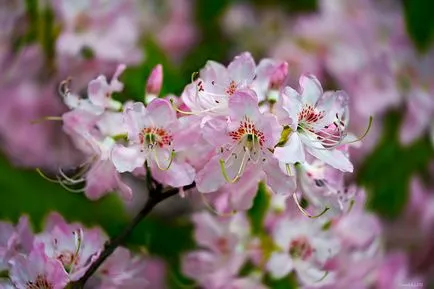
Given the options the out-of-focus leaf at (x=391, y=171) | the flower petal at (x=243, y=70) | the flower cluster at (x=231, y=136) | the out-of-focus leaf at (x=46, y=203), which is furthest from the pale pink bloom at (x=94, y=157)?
the out-of-focus leaf at (x=391, y=171)

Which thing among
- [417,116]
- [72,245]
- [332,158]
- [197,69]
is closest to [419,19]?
[417,116]

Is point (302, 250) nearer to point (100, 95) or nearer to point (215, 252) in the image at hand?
point (215, 252)

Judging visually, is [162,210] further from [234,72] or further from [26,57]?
[234,72]

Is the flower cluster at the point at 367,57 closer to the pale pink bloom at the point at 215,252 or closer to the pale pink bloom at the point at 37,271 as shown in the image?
the pale pink bloom at the point at 215,252

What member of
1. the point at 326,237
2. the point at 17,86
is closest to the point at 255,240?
the point at 326,237

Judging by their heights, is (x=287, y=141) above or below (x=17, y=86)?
above
